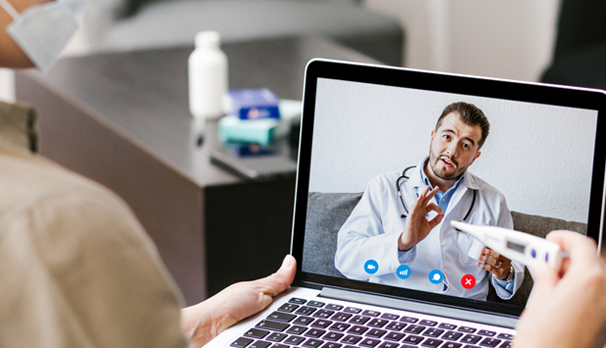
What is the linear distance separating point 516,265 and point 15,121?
0.50 m

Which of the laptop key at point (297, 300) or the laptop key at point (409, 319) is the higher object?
the laptop key at point (409, 319)

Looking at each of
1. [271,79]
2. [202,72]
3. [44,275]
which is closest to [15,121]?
[44,275]

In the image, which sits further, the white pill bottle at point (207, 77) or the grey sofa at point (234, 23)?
the grey sofa at point (234, 23)

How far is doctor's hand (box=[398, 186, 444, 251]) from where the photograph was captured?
731mm

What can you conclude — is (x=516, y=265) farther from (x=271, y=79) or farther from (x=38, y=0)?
(x=271, y=79)

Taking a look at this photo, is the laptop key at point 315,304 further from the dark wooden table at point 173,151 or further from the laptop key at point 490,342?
the dark wooden table at point 173,151

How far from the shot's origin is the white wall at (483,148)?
0.70 metres

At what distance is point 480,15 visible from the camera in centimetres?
315

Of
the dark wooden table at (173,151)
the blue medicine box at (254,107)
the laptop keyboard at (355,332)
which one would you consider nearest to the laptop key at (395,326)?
the laptop keyboard at (355,332)

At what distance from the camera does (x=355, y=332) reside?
702mm

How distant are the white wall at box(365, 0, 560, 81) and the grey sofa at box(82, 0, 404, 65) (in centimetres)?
25

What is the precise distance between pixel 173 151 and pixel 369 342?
2.97 feet

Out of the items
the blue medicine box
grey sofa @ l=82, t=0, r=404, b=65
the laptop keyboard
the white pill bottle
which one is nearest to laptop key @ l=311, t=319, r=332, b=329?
the laptop keyboard

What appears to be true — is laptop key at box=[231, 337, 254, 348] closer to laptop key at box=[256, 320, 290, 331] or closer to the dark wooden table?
laptop key at box=[256, 320, 290, 331]
